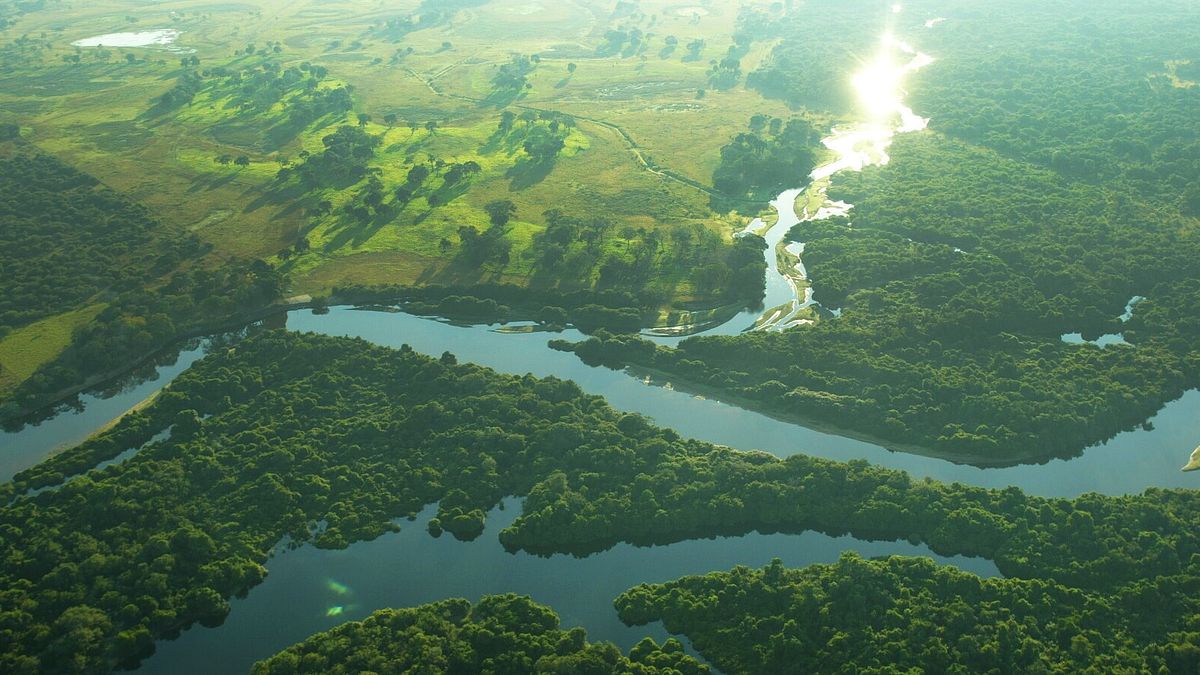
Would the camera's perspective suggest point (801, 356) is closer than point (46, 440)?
No

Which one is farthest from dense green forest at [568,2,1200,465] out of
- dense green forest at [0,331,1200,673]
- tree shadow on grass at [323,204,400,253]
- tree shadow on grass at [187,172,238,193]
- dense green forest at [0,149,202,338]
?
tree shadow on grass at [187,172,238,193]

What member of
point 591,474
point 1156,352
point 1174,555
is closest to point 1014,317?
point 1156,352

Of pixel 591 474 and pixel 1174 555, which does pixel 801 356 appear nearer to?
pixel 591 474

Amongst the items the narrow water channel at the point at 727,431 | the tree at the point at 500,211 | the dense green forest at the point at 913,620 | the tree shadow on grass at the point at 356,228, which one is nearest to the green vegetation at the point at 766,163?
the tree at the point at 500,211

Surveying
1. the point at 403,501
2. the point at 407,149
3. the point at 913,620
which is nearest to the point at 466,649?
the point at 403,501

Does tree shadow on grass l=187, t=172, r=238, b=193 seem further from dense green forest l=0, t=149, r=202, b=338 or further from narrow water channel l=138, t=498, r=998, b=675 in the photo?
narrow water channel l=138, t=498, r=998, b=675

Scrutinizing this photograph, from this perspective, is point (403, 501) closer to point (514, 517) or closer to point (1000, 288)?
point (514, 517)
